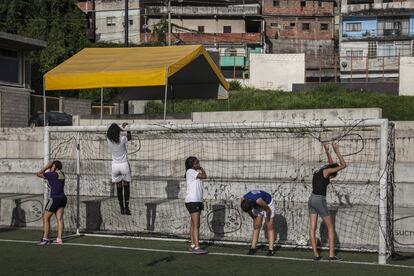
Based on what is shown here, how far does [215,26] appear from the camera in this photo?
69.3 metres

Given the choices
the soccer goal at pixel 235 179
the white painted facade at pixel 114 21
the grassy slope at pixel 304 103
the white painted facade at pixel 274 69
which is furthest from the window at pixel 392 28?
the soccer goal at pixel 235 179

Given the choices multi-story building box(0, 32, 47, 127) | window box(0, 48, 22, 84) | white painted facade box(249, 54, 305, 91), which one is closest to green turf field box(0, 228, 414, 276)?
multi-story building box(0, 32, 47, 127)

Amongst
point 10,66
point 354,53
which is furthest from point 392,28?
point 10,66

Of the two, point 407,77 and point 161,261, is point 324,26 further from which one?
point 161,261

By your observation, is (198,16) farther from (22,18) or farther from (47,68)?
(47,68)

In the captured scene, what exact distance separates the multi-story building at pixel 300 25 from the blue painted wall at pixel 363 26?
5.51m

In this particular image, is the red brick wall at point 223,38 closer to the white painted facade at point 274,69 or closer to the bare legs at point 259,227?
the white painted facade at point 274,69

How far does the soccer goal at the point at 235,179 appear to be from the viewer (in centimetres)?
1067

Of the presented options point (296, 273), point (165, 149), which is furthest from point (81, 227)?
point (296, 273)

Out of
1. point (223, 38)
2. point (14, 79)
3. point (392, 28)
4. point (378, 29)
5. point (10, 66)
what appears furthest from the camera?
point (223, 38)

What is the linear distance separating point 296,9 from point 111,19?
858 inches

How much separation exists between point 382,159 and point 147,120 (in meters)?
10.6

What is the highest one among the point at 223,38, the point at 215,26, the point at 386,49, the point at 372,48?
the point at 215,26

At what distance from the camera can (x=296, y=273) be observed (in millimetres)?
8547
